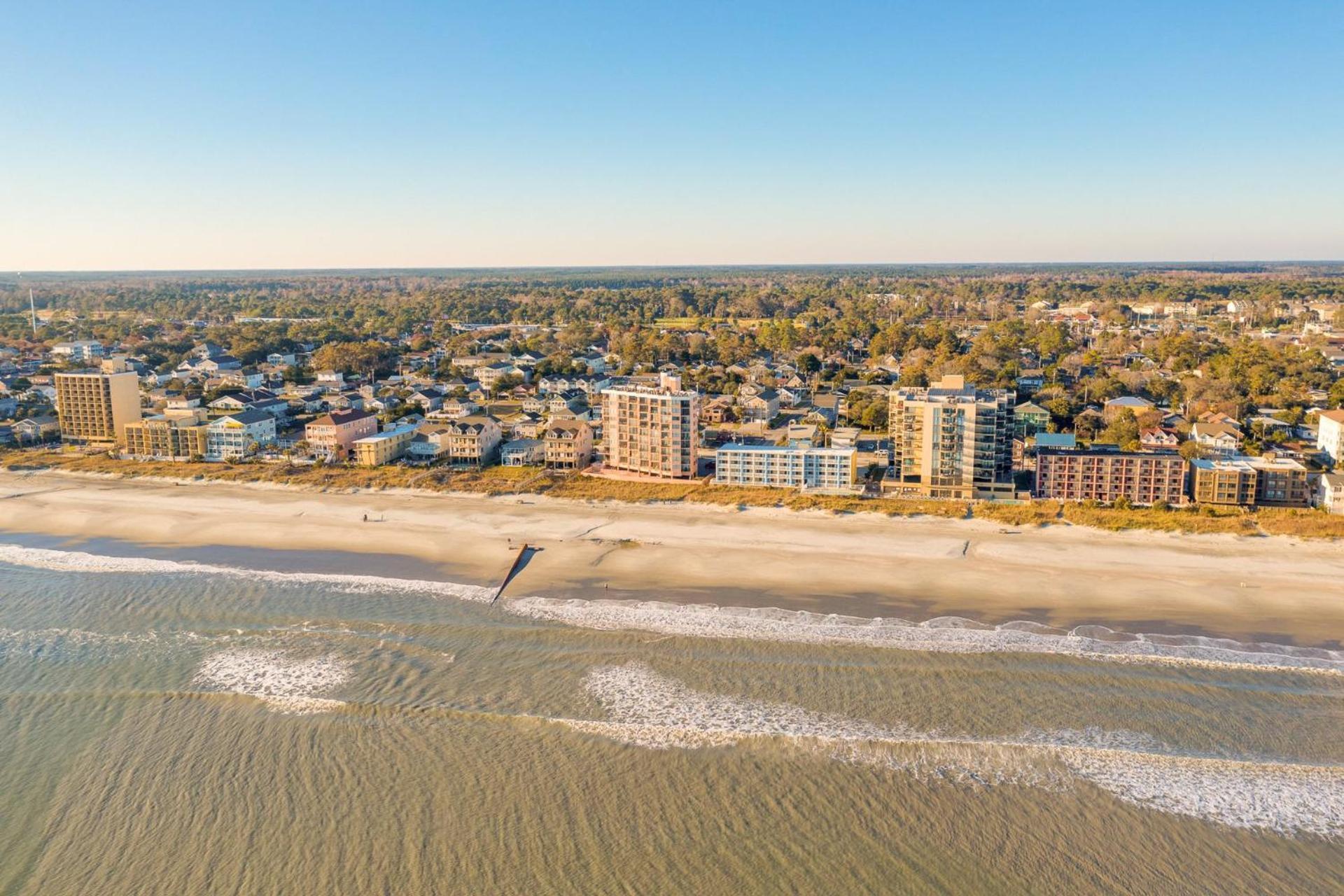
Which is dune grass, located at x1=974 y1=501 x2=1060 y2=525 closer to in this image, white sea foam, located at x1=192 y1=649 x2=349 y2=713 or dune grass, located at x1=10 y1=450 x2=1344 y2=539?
dune grass, located at x1=10 y1=450 x2=1344 y2=539

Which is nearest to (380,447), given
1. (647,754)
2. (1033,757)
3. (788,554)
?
(788,554)

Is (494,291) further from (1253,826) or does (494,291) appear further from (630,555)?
(1253,826)

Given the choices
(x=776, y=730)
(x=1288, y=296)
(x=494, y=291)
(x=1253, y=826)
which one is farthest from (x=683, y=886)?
(x=494, y=291)

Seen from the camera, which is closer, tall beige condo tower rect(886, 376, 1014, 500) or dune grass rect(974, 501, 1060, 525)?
dune grass rect(974, 501, 1060, 525)

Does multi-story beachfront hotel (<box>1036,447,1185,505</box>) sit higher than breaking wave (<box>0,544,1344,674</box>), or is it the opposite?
multi-story beachfront hotel (<box>1036,447,1185,505</box>)

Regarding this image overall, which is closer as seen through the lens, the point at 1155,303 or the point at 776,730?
the point at 776,730

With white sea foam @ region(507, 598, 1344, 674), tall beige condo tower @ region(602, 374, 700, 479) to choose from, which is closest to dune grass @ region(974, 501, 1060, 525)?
white sea foam @ region(507, 598, 1344, 674)
